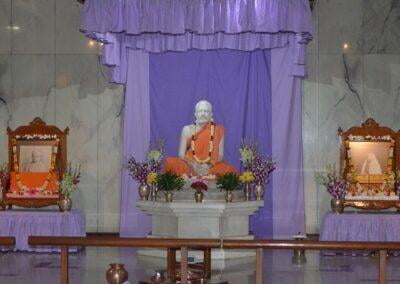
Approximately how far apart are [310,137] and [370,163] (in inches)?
39.8

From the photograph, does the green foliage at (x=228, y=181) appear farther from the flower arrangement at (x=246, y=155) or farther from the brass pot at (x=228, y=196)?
the flower arrangement at (x=246, y=155)

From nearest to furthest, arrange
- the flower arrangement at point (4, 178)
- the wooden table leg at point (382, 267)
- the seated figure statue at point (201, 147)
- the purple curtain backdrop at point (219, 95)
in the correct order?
the wooden table leg at point (382, 267) < the seated figure statue at point (201, 147) < the flower arrangement at point (4, 178) < the purple curtain backdrop at point (219, 95)

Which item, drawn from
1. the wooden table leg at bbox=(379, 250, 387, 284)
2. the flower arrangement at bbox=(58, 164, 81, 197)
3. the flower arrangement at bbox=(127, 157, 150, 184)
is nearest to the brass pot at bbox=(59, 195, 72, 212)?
the flower arrangement at bbox=(58, 164, 81, 197)

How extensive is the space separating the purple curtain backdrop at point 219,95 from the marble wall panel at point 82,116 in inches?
40.4

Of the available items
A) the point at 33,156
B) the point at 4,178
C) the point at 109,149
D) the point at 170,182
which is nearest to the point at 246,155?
the point at 170,182

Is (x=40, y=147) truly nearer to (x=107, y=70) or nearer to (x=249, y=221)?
(x=107, y=70)

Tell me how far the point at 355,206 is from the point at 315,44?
2.29 metres

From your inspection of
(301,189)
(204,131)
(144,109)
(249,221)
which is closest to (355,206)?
(301,189)

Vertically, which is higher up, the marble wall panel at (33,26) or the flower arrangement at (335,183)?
the marble wall panel at (33,26)

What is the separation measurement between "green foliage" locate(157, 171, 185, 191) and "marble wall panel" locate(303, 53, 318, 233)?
225 centimetres

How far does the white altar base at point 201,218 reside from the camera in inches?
346

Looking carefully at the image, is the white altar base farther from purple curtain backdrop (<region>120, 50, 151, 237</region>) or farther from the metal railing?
the metal railing

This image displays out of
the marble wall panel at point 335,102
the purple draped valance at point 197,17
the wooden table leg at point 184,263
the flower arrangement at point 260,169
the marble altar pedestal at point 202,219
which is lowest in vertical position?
the marble altar pedestal at point 202,219

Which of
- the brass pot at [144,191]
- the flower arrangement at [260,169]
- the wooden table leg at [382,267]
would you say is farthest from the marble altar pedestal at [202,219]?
the wooden table leg at [382,267]
